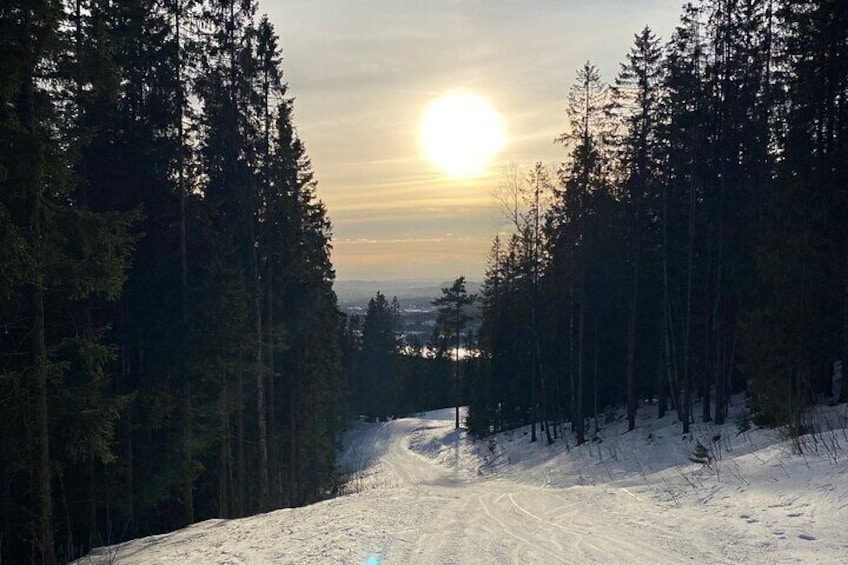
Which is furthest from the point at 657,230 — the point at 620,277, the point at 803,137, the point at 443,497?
the point at 443,497

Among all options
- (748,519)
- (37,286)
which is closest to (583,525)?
(748,519)

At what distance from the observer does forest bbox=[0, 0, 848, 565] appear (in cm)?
1018

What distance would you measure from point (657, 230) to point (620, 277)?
3.22m

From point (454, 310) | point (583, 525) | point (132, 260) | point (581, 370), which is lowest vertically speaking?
point (583, 525)

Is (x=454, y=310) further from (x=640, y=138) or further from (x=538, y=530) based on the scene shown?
(x=538, y=530)

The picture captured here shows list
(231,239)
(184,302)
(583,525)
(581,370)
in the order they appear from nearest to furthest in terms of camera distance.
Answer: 1. (583,525)
2. (184,302)
3. (231,239)
4. (581,370)

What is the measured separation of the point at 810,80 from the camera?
17.3m

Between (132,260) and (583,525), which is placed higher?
(132,260)

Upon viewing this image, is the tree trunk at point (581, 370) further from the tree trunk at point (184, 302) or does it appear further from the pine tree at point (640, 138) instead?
the tree trunk at point (184, 302)

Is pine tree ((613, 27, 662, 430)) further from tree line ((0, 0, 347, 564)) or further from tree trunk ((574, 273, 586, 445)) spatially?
tree line ((0, 0, 347, 564))

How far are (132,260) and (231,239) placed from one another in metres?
4.23

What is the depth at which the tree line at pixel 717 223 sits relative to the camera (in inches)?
677

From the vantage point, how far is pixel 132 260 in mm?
14523

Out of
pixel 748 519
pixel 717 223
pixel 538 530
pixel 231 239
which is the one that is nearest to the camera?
pixel 748 519
